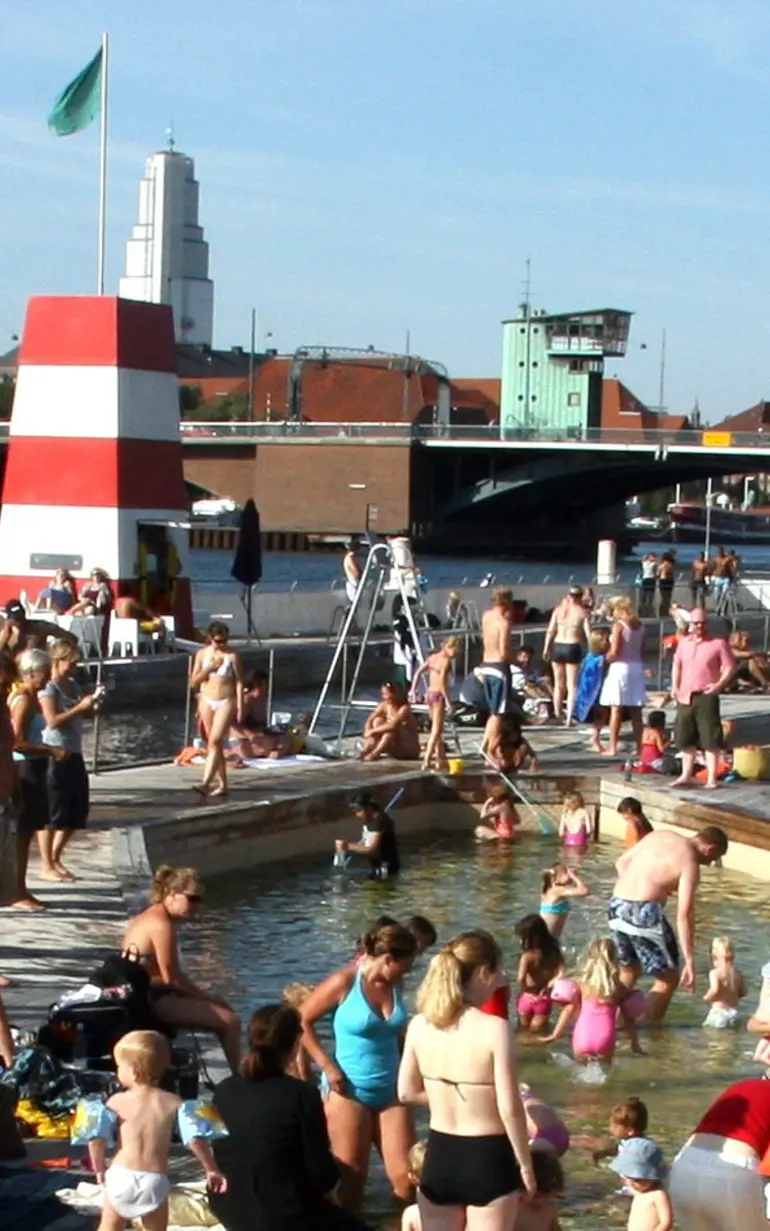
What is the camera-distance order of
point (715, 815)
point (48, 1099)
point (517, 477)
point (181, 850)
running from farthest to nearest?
point (517, 477) → point (715, 815) → point (181, 850) → point (48, 1099)

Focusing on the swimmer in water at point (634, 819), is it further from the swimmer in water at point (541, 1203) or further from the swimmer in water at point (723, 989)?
the swimmer in water at point (541, 1203)

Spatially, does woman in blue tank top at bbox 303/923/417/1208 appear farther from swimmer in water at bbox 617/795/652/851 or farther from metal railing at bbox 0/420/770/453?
metal railing at bbox 0/420/770/453

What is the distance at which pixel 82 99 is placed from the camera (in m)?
27.2

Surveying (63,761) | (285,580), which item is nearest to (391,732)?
(63,761)

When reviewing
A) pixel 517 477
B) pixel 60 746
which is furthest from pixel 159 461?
pixel 517 477

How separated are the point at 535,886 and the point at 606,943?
14.9 feet

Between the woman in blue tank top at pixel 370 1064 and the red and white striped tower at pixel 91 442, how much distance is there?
1763 centimetres

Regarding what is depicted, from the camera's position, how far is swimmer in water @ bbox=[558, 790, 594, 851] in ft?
52.6

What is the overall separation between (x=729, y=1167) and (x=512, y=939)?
7.32 metres

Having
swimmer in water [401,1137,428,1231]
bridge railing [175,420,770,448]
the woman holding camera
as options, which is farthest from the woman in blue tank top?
bridge railing [175,420,770,448]

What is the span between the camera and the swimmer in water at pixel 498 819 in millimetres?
17203

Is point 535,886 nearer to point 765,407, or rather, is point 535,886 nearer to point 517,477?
point 517,477

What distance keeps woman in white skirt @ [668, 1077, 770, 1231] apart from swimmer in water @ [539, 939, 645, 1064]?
4127 mm

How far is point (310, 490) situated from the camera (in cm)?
9500
